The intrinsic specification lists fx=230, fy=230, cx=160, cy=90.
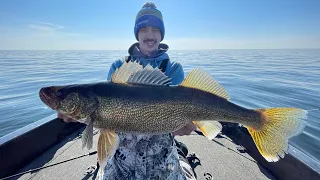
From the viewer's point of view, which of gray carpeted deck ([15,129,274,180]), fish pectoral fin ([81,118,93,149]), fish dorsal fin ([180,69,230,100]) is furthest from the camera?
gray carpeted deck ([15,129,274,180])

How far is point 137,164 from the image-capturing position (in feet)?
11.6

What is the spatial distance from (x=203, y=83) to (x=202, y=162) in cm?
302

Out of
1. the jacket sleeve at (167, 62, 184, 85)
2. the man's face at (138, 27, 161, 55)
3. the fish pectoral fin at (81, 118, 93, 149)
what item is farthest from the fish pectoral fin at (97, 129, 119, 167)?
the man's face at (138, 27, 161, 55)

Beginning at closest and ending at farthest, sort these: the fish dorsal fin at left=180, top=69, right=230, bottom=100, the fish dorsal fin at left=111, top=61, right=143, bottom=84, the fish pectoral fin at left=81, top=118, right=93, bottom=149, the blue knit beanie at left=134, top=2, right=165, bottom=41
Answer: the fish pectoral fin at left=81, top=118, right=93, bottom=149 < the fish dorsal fin at left=111, top=61, right=143, bottom=84 < the fish dorsal fin at left=180, top=69, right=230, bottom=100 < the blue knit beanie at left=134, top=2, right=165, bottom=41

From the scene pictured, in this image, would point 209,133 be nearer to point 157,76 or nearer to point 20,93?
point 157,76

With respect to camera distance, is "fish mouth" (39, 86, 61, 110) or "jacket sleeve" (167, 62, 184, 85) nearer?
"fish mouth" (39, 86, 61, 110)

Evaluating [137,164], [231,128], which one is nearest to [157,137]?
[137,164]

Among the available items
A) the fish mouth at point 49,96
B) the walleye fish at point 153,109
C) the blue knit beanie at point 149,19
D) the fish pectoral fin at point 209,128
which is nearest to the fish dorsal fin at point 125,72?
the walleye fish at point 153,109

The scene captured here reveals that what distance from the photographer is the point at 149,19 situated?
422 cm

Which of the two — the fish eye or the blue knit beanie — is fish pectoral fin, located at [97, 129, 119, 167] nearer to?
the fish eye

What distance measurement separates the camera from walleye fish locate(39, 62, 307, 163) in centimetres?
284

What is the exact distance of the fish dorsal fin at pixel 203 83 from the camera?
9.98 feet

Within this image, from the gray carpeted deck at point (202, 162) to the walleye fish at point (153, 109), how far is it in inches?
86.8

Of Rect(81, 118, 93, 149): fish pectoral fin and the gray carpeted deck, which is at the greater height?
Rect(81, 118, 93, 149): fish pectoral fin
